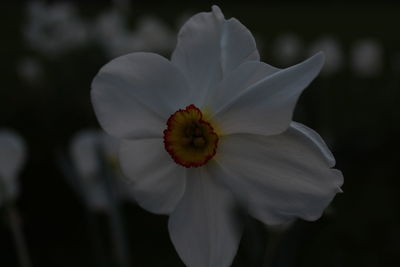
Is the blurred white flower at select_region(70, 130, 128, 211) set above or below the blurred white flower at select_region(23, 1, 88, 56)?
above

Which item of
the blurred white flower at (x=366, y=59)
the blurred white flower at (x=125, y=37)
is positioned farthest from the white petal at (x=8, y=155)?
the blurred white flower at (x=366, y=59)

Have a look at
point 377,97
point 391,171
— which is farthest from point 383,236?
point 377,97

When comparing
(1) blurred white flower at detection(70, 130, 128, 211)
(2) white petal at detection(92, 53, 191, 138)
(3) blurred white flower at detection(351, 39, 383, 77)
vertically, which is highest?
(2) white petal at detection(92, 53, 191, 138)

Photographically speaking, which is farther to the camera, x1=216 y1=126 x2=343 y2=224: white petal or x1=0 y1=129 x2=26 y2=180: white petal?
x1=0 y1=129 x2=26 y2=180: white petal

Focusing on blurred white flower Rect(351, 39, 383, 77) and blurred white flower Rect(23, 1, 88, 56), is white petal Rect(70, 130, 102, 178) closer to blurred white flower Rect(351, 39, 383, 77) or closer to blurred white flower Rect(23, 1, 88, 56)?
blurred white flower Rect(23, 1, 88, 56)

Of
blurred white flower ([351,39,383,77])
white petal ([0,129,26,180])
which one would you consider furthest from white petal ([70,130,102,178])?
blurred white flower ([351,39,383,77])

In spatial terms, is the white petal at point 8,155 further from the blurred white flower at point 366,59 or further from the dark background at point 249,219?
A: the blurred white flower at point 366,59
